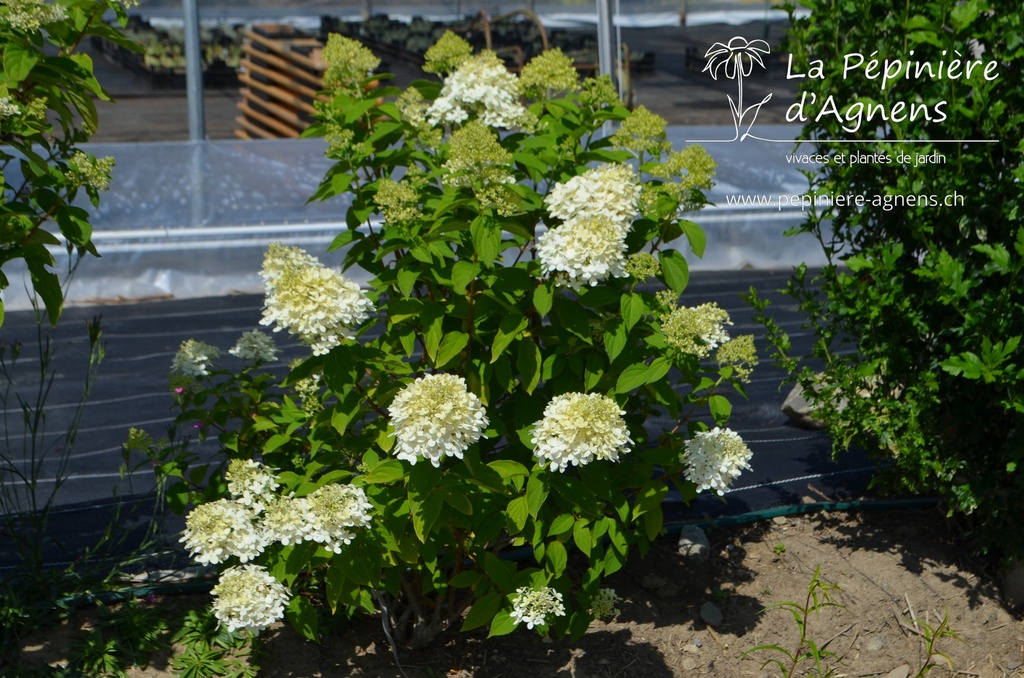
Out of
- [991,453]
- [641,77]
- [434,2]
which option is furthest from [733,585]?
[434,2]

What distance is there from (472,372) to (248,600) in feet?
2.28

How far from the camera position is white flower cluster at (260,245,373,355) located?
2.02 metres

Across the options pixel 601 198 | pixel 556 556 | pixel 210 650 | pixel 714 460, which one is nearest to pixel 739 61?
pixel 714 460

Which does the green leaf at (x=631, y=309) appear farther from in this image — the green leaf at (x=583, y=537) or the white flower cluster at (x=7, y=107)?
the white flower cluster at (x=7, y=107)

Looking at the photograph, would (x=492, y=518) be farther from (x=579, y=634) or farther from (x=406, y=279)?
(x=406, y=279)

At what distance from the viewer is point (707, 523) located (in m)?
3.26

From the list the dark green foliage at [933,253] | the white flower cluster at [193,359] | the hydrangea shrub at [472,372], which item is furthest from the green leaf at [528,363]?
the dark green foliage at [933,253]

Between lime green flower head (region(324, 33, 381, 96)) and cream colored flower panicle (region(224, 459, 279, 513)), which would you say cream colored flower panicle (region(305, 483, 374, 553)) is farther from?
lime green flower head (region(324, 33, 381, 96))

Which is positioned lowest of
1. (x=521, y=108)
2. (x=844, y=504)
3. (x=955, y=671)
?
(x=955, y=671)

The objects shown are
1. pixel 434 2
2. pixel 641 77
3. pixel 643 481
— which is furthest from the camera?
pixel 434 2

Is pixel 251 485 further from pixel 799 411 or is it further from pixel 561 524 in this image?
pixel 799 411

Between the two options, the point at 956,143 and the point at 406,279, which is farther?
the point at 956,143

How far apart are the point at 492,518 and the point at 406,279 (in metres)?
0.57

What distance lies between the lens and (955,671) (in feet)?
9.46
